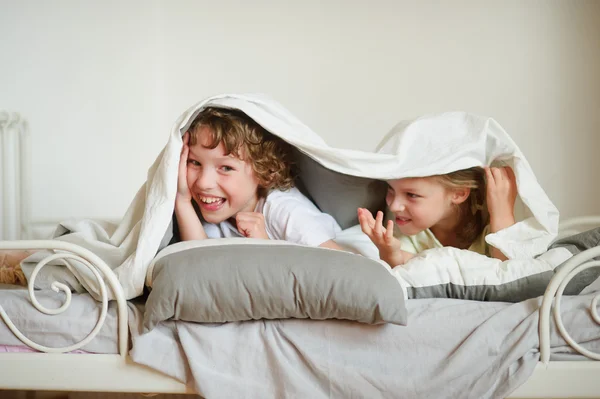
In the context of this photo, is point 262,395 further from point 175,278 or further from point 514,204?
point 514,204

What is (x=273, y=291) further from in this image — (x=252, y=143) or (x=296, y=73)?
(x=296, y=73)

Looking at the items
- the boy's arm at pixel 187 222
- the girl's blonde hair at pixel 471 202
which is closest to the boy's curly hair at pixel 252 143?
the boy's arm at pixel 187 222

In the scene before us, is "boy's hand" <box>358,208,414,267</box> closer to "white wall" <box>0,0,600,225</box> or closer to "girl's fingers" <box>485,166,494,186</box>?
"girl's fingers" <box>485,166,494,186</box>

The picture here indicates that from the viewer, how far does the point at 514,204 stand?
1.50m

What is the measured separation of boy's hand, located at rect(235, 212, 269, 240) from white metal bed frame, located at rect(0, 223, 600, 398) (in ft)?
1.22

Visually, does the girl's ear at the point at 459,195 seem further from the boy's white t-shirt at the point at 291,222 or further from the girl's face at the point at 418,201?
the boy's white t-shirt at the point at 291,222

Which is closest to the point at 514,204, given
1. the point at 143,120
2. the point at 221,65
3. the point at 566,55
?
the point at 566,55

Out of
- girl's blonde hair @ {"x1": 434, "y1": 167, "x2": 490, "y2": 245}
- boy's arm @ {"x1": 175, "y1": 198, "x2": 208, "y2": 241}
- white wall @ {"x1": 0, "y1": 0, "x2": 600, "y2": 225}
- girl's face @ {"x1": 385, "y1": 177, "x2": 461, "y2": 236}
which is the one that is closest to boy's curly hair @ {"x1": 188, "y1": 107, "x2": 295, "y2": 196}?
boy's arm @ {"x1": 175, "y1": 198, "x2": 208, "y2": 241}

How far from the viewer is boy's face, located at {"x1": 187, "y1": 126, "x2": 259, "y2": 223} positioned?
1463 millimetres

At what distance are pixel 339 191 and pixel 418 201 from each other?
0.59 feet

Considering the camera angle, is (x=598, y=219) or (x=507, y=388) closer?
(x=507, y=388)

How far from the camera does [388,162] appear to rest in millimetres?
1435

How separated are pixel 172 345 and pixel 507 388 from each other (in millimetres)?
571

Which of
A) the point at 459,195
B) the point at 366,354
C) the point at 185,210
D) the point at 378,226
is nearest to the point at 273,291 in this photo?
A: the point at 366,354
